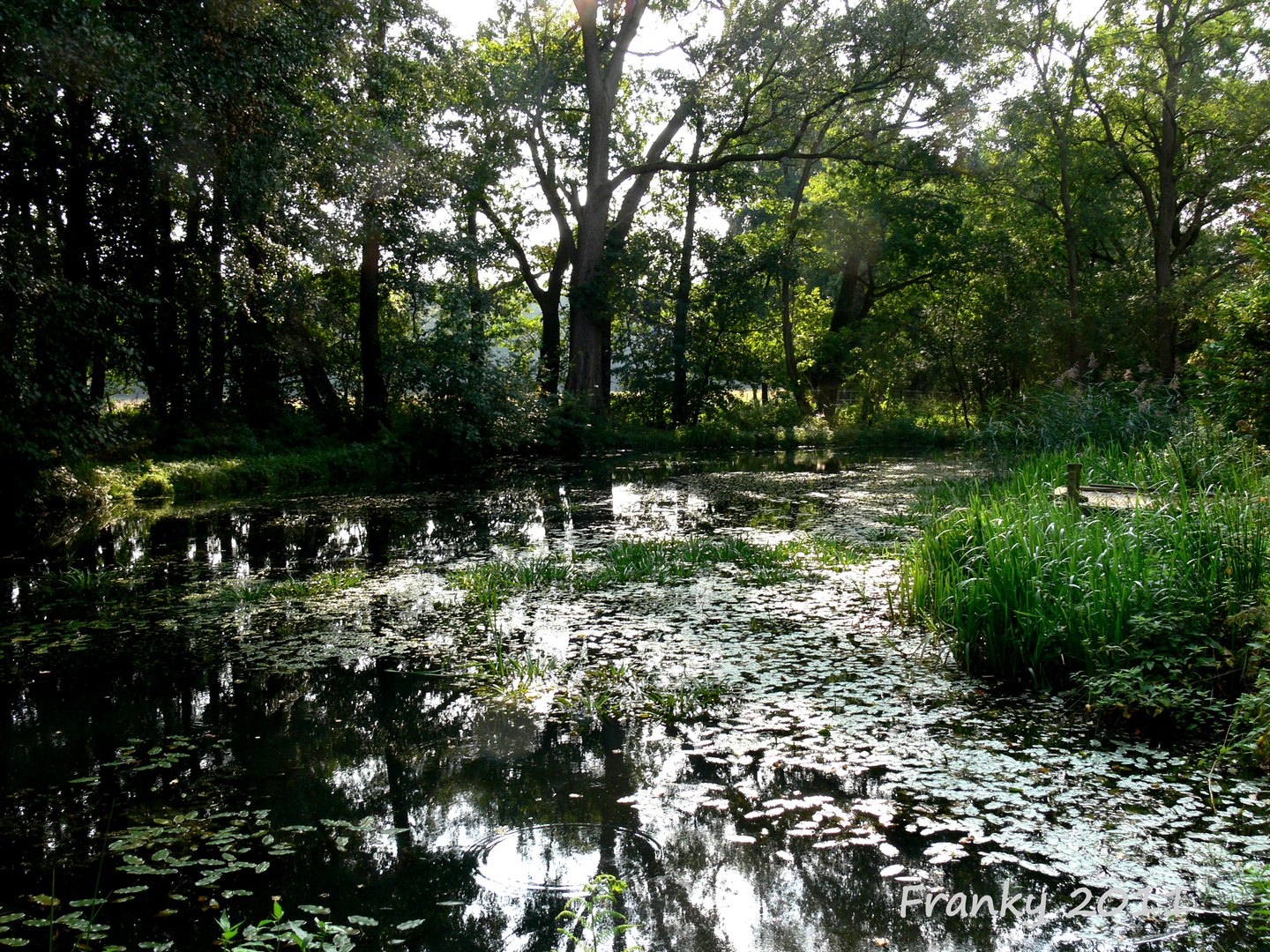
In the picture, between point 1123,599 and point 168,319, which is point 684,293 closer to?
point 168,319

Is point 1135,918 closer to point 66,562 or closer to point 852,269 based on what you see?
point 66,562

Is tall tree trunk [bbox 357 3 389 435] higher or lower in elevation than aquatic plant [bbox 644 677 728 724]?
higher

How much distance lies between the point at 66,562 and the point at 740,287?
19242mm

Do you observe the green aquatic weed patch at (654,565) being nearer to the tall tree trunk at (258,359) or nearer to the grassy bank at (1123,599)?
the grassy bank at (1123,599)

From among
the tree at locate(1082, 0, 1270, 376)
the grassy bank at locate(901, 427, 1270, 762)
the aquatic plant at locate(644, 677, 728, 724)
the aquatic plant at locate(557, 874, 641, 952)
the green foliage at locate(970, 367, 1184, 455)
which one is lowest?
the aquatic plant at locate(557, 874, 641, 952)

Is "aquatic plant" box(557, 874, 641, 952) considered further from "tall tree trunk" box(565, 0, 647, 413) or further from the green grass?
"tall tree trunk" box(565, 0, 647, 413)

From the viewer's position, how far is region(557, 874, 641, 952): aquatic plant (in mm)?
2496

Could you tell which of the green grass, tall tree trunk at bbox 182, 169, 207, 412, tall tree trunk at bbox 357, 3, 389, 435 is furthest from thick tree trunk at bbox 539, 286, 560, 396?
tall tree trunk at bbox 182, 169, 207, 412

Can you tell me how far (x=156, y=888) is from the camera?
277 cm

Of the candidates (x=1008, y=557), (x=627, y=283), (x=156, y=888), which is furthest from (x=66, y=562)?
(x=627, y=283)

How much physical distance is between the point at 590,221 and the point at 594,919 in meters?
20.8

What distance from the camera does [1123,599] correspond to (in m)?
4.29

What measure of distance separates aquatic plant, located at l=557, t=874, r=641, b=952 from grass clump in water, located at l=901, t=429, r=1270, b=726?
100 inches

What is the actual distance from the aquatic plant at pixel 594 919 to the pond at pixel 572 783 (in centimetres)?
4
